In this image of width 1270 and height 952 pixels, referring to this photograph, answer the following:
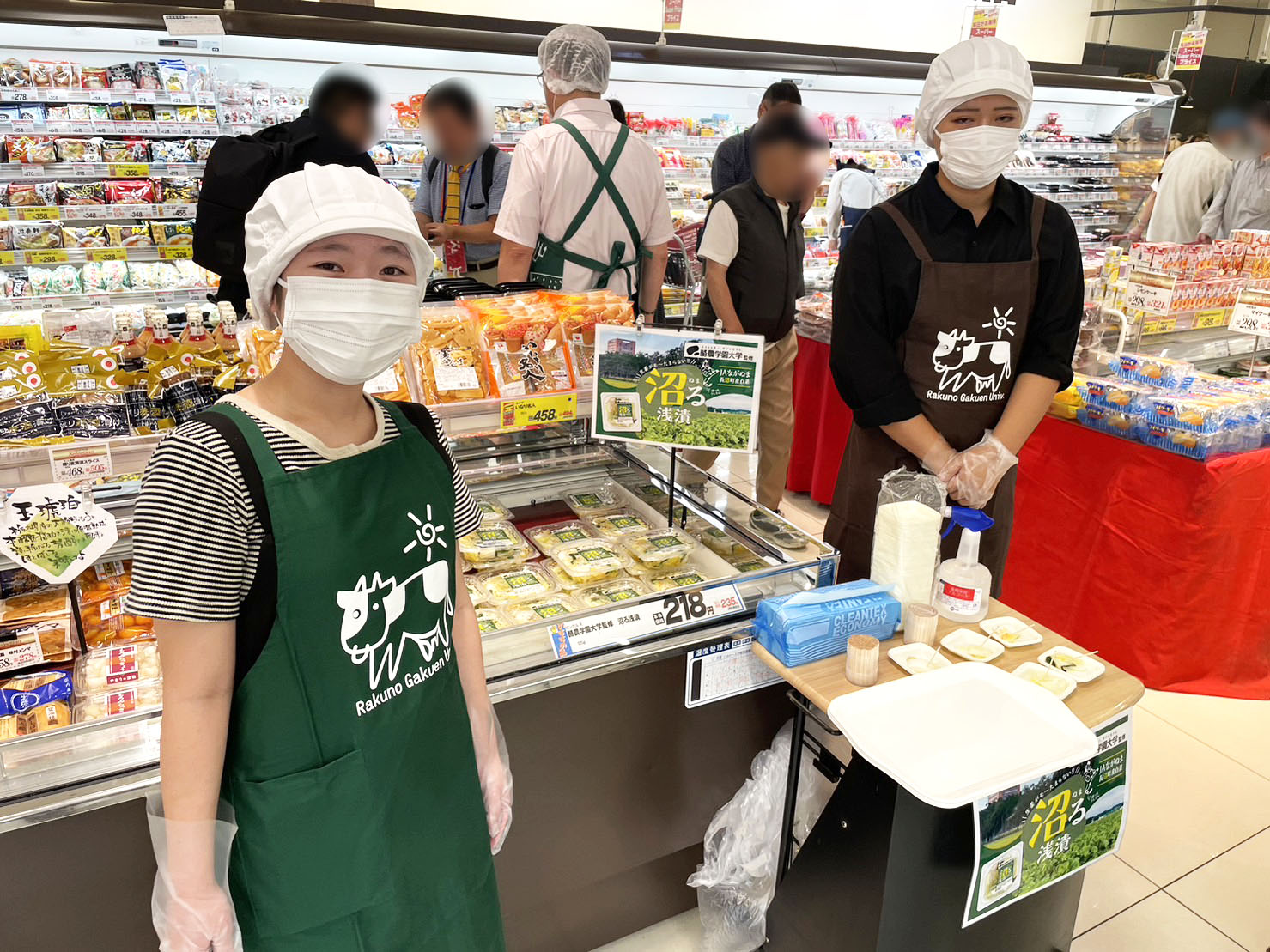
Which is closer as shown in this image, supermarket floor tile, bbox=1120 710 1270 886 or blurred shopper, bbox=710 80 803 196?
supermarket floor tile, bbox=1120 710 1270 886

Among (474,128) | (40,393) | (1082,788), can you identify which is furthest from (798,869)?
(474,128)

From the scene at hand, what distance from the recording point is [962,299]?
7.62ft

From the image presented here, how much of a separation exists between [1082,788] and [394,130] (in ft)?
16.2

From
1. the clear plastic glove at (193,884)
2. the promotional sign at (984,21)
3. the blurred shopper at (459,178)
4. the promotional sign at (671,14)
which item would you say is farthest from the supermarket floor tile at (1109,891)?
the promotional sign at (984,21)

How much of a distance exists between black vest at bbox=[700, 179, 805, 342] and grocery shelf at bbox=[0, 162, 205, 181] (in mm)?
2730

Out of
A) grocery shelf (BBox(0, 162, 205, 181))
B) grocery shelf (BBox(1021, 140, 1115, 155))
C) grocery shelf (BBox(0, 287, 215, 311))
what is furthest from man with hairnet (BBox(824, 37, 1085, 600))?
grocery shelf (BBox(1021, 140, 1115, 155))

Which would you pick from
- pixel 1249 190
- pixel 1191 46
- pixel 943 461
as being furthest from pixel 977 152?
pixel 1191 46

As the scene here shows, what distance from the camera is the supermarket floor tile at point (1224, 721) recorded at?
10.2ft

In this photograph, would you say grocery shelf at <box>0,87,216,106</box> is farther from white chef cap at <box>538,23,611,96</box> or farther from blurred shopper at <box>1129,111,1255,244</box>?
blurred shopper at <box>1129,111,1255,244</box>

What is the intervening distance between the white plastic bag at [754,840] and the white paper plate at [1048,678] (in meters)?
0.57

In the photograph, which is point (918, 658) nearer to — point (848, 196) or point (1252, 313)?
point (1252, 313)

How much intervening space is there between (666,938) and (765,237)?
2830mm

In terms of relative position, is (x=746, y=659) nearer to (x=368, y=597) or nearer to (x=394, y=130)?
(x=368, y=597)

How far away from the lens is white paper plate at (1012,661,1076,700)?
1785mm
